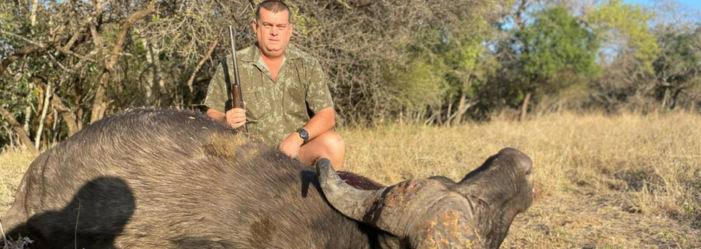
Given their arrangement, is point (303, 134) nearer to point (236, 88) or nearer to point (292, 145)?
point (292, 145)

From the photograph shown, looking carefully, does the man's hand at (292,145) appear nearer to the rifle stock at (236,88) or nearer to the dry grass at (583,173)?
the rifle stock at (236,88)

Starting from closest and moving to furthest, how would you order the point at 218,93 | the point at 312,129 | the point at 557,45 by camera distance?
the point at 312,129 → the point at 218,93 → the point at 557,45

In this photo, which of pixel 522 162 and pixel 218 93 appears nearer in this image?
pixel 522 162

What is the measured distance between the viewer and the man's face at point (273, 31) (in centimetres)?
420

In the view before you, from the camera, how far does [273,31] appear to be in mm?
4230

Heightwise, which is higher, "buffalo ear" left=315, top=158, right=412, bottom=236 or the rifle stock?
the rifle stock

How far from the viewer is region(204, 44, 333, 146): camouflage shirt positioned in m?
4.40

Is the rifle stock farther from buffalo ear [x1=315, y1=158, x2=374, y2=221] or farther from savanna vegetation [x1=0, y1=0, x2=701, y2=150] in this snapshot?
savanna vegetation [x1=0, y1=0, x2=701, y2=150]

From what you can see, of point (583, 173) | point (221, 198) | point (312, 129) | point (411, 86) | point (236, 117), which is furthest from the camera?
point (411, 86)

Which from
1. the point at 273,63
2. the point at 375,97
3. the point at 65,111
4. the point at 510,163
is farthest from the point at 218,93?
the point at 375,97

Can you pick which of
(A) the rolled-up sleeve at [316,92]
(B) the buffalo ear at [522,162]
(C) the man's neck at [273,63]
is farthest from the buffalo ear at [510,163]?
(C) the man's neck at [273,63]

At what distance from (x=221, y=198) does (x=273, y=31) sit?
1.94m

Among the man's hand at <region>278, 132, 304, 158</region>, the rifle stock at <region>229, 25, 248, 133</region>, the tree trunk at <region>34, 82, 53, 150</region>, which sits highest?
the rifle stock at <region>229, 25, 248, 133</region>

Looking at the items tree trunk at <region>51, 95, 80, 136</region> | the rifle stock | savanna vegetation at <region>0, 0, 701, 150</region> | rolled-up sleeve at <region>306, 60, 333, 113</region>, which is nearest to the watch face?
the rifle stock
